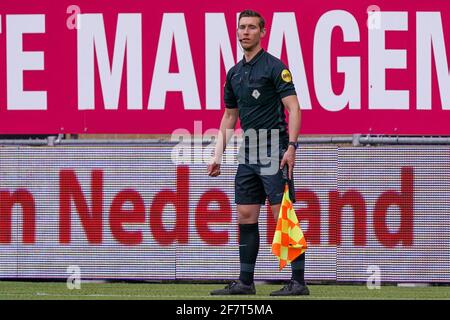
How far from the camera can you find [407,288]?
1039 centimetres

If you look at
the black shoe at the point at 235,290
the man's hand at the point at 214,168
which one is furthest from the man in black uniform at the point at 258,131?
the man's hand at the point at 214,168

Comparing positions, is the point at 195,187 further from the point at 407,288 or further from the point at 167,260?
the point at 407,288

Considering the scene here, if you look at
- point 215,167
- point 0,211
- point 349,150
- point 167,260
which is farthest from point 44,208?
point 349,150

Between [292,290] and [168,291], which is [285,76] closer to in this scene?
[292,290]

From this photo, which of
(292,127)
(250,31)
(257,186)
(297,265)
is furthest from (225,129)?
(297,265)

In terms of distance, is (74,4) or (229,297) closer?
(229,297)

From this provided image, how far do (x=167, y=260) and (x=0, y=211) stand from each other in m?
1.48

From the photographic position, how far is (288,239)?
9.33 m

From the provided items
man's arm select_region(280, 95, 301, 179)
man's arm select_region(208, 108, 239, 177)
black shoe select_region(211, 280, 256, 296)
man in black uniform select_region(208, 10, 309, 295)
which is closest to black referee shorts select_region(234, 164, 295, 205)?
man in black uniform select_region(208, 10, 309, 295)

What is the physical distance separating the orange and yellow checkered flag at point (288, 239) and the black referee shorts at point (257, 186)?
6 centimetres

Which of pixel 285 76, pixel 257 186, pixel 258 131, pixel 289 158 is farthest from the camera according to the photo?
pixel 257 186

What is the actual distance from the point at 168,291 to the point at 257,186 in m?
1.21

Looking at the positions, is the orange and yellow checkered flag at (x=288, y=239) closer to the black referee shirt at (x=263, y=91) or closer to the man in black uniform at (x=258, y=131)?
the man in black uniform at (x=258, y=131)

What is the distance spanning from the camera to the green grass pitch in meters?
9.49
